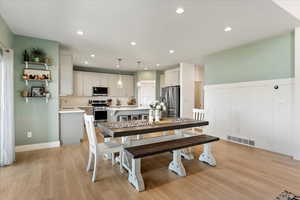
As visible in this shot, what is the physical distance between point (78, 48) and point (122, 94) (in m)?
3.64

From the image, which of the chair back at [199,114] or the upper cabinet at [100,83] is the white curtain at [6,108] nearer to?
the upper cabinet at [100,83]

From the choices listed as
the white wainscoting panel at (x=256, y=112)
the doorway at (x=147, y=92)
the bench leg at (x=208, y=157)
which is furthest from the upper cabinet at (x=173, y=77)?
the bench leg at (x=208, y=157)

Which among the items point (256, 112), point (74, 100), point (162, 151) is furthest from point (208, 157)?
point (74, 100)

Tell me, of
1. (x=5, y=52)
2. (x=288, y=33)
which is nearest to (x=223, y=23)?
(x=288, y=33)

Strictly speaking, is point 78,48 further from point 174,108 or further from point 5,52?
point 174,108

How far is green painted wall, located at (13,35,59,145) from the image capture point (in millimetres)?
3387

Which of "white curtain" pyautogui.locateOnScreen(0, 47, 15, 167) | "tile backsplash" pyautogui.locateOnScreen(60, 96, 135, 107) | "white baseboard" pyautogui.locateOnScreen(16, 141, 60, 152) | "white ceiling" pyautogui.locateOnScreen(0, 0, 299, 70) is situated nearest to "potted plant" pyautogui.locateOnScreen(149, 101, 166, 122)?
"white ceiling" pyautogui.locateOnScreen(0, 0, 299, 70)

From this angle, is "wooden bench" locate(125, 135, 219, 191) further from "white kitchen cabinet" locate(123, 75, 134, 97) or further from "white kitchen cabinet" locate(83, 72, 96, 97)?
"white kitchen cabinet" locate(123, 75, 134, 97)

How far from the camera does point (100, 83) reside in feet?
23.0

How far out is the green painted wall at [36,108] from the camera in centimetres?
339

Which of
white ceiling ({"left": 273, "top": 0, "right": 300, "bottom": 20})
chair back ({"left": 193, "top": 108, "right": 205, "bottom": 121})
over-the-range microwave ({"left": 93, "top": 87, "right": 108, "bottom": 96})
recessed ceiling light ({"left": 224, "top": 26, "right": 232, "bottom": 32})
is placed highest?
white ceiling ({"left": 273, "top": 0, "right": 300, "bottom": 20})

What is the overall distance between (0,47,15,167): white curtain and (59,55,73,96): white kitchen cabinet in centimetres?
145

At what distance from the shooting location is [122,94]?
7641 mm

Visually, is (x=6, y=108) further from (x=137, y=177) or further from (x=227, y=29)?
(x=227, y=29)
